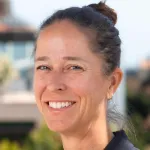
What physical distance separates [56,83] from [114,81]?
9.1 inches

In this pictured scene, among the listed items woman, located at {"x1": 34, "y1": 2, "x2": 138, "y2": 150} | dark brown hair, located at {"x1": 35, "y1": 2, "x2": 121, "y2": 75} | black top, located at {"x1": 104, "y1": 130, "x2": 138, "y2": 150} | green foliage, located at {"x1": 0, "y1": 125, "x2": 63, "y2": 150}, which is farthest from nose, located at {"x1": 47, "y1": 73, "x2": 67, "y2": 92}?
green foliage, located at {"x1": 0, "y1": 125, "x2": 63, "y2": 150}

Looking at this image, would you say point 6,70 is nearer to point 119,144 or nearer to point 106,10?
point 106,10

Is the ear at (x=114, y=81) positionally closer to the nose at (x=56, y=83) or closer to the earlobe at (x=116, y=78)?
the earlobe at (x=116, y=78)

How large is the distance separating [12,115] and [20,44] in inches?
143

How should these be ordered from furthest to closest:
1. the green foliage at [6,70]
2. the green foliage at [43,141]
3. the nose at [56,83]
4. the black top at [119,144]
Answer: the green foliage at [6,70], the green foliage at [43,141], the black top at [119,144], the nose at [56,83]

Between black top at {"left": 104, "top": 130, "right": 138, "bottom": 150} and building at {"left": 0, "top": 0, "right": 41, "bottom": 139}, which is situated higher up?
black top at {"left": 104, "top": 130, "right": 138, "bottom": 150}

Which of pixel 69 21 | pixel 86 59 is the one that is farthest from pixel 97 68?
pixel 69 21

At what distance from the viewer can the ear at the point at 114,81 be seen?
1.80m

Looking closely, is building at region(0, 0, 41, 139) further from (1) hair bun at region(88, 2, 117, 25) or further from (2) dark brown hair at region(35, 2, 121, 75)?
(2) dark brown hair at region(35, 2, 121, 75)

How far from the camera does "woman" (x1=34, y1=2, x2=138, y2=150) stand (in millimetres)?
1691

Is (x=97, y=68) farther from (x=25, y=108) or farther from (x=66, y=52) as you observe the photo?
(x=25, y=108)

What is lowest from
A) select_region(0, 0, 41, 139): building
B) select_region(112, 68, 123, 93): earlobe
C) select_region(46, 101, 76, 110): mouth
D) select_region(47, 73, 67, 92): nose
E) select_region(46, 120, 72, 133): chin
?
select_region(0, 0, 41, 139): building

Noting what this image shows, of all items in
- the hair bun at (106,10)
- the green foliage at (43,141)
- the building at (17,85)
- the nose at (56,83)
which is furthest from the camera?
the building at (17,85)

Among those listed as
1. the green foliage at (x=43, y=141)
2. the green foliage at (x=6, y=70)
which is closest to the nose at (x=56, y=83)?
the green foliage at (x=43, y=141)
